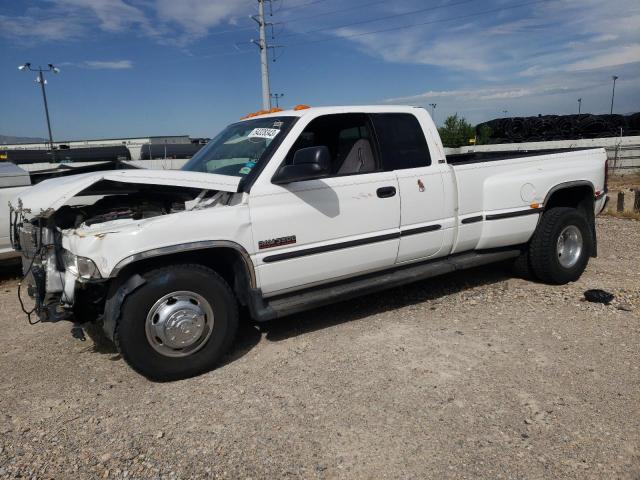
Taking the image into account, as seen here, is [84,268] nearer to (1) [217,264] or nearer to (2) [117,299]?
(2) [117,299]

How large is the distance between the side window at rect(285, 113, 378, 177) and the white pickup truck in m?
0.01

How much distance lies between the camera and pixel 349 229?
12.9ft

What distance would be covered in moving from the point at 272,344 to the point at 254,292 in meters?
0.68

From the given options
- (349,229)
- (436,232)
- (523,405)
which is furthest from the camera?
(436,232)

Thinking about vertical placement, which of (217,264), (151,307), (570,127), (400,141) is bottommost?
(151,307)

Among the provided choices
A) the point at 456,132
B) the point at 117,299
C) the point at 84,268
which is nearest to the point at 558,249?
the point at 117,299

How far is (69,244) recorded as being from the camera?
3408mm

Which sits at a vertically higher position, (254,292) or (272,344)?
(254,292)

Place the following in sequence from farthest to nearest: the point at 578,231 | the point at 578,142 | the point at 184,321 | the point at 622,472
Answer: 1. the point at 578,142
2. the point at 578,231
3. the point at 184,321
4. the point at 622,472

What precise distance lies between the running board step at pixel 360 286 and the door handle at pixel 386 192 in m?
0.70

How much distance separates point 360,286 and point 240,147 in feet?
5.08

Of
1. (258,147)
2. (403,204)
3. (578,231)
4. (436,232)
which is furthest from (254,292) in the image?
(578,231)

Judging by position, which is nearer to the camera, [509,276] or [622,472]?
[622,472]

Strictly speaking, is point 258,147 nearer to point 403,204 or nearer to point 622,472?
point 403,204
